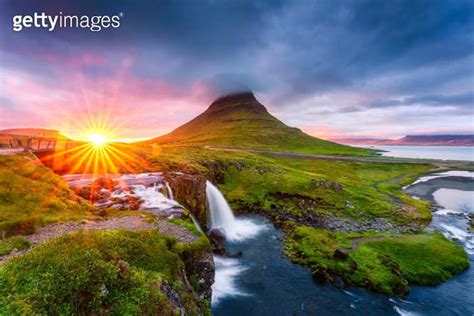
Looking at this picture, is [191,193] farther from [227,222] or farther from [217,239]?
[227,222]

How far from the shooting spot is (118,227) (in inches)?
740

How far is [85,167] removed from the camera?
43.2 m

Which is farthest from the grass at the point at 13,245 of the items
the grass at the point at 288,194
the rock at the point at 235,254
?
the grass at the point at 288,194

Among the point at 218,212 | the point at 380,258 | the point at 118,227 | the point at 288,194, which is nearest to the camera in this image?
the point at 118,227

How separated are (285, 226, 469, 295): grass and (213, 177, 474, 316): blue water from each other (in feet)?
3.48

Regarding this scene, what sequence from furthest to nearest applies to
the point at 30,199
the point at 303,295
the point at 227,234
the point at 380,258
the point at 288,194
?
1. the point at 288,194
2. the point at 227,234
3. the point at 380,258
4. the point at 303,295
5. the point at 30,199

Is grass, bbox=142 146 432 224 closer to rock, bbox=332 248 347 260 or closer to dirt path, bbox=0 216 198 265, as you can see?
rock, bbox=332 248 347 260

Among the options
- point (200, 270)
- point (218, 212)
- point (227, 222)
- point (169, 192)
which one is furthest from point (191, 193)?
point (200, 270)

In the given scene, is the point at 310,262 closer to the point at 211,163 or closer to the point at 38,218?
the point at 38,218

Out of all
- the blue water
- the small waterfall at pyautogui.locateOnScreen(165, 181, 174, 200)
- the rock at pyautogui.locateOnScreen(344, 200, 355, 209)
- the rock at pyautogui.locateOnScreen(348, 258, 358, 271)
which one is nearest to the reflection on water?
the rock at pyautogui.locateOnScreen(344, 200, 355, 209)

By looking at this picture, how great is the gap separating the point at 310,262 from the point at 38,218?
2817 centimetres

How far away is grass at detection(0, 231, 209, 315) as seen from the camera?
8.68 m

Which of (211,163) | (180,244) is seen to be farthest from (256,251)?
(211,163)

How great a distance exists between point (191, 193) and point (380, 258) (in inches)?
1054
